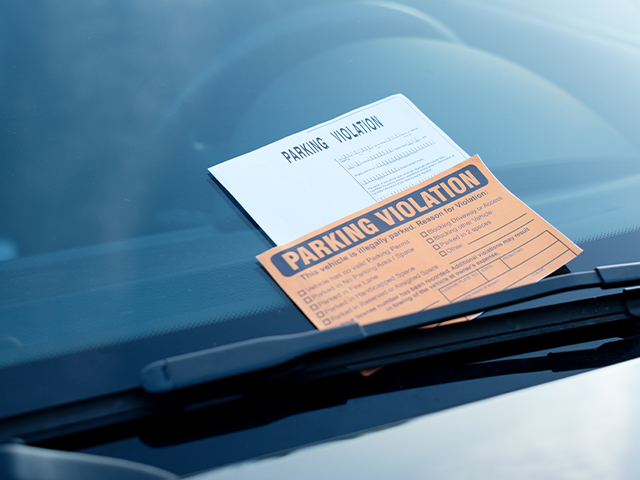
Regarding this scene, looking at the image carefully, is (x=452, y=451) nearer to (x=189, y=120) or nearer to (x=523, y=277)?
(x=523, y=277)

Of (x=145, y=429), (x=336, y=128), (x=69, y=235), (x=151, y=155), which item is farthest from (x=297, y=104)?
(x=145, y=429)

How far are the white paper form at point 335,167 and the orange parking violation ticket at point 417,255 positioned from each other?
28 mm

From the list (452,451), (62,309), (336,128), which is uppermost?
(336,128)

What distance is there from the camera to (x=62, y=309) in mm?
644

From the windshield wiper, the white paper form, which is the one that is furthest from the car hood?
the white paper form

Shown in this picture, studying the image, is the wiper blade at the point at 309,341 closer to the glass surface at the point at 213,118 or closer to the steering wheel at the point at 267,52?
the glass surface at the point at 213,118

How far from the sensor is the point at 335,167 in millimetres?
828

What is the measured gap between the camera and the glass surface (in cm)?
68

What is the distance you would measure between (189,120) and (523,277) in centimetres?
56

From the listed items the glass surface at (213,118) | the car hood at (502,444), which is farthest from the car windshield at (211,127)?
the car hood at (502,444)

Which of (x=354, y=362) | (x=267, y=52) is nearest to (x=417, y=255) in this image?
(x=354, y=362)

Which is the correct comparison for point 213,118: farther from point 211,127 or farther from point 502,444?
point 502,444

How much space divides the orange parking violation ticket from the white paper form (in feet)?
0.09

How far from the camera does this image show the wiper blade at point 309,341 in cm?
55
